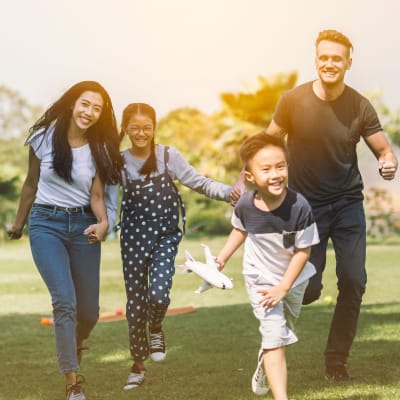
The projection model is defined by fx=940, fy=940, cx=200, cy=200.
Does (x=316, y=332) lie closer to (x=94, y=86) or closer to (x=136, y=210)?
(x=136, y=210)

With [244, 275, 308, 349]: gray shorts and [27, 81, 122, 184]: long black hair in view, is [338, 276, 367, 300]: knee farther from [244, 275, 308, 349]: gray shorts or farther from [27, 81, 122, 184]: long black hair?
[27, 81, 122, 184]: long black hair

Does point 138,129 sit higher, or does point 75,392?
point 138,129

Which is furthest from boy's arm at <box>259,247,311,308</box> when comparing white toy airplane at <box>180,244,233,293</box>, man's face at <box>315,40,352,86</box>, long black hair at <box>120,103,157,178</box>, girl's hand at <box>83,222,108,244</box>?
long black hair at <box>120,103,157,178</box>

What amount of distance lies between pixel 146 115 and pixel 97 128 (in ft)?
1.23

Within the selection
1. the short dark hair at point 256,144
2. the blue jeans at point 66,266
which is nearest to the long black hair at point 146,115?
the blue jeans at point 66,266

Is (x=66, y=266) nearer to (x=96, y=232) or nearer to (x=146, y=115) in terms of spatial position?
(x=96, y=232)

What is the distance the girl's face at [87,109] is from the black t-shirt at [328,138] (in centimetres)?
130

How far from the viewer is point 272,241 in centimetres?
512

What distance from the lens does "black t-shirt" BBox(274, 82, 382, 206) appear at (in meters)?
6.33

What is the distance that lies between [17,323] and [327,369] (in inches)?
252

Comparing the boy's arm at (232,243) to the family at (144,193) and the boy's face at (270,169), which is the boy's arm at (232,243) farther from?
the family at (144,193)

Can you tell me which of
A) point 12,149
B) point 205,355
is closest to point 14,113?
point 12,149

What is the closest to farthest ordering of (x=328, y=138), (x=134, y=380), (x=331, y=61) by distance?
1. (x=331, y=61)
2. (x=328, y=138)
3. (x=134, y=380)

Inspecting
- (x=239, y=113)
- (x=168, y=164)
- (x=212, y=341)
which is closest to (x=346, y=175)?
(x=168, y=164)
